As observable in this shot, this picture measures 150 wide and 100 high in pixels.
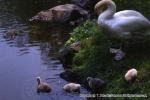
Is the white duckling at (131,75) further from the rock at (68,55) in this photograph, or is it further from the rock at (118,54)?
the rock at (68,55)

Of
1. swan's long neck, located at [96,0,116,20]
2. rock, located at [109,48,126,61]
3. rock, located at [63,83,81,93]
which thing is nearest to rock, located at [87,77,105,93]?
rock, located at [63,83,81,93]

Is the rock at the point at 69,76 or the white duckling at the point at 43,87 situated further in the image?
the rock at the point at 69,76

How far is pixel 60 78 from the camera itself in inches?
467

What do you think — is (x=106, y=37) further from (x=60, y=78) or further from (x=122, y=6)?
(x=122, y=6)

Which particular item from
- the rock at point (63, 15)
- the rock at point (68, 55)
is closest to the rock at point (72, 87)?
the rock at point (68, 55)

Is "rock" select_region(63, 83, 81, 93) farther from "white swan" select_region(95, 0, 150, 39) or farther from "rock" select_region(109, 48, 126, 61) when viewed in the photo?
"white swan" select_region(95, 0, 150, 39)

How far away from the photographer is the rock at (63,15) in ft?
56.8

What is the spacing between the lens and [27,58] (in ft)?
44.3

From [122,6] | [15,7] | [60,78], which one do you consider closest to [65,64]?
[60,78]

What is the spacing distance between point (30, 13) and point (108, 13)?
8179 millimetres

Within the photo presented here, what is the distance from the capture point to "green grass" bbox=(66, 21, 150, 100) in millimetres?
10193

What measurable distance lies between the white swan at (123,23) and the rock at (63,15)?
5.76 m

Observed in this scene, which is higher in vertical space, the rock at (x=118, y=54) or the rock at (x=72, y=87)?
the rock at (x=118, y=54)

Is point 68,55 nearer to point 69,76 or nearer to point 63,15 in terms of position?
point 69,76
